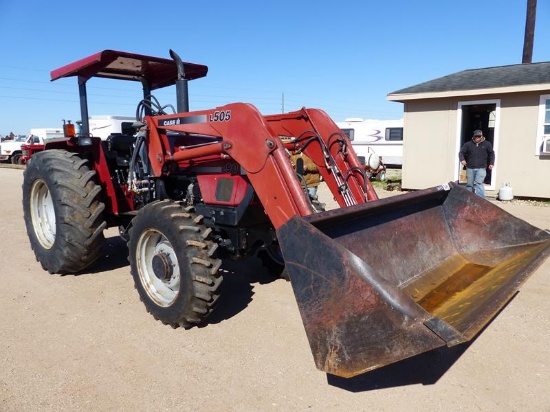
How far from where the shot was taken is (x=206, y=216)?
402cm

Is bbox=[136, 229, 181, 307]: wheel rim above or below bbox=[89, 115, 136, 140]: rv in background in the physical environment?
below

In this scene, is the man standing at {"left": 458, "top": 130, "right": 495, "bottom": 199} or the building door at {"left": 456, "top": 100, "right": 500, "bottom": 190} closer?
the man standing at {"left": 458, "top": 130, "right": 495, "bottom": 199}

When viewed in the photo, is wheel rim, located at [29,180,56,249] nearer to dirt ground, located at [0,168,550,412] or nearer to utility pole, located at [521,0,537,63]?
dirt ground, located at [0,168,550,412]

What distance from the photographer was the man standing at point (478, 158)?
8695 millimetres

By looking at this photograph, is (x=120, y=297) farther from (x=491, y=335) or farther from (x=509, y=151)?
(x=509, y=151)

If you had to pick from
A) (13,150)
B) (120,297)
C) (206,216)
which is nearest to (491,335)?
(206,216)

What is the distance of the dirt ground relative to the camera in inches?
106

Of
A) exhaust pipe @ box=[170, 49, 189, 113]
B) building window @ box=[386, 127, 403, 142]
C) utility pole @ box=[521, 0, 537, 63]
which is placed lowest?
building window @ box=[386, 127, 403, 142]

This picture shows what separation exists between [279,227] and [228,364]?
1100 mm

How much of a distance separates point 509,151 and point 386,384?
9507 millimetres

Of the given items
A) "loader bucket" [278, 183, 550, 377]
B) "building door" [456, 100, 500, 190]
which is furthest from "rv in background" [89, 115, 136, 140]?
"loader bucket" [278, 183, 550, 377]

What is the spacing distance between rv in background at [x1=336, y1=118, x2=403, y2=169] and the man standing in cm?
1039

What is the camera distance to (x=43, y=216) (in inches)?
215

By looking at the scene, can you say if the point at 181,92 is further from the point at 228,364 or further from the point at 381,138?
the point at 381,138
